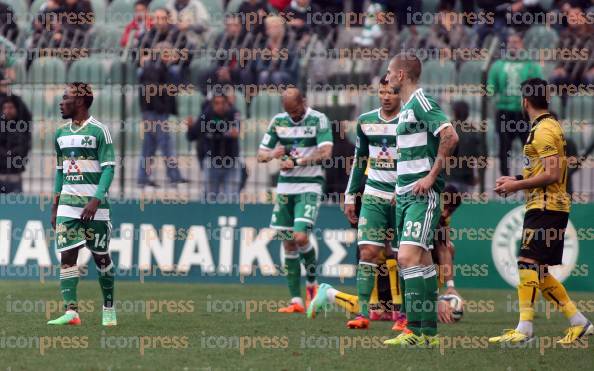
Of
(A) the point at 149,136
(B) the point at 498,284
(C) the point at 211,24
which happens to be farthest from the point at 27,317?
(C) the point at 211,24

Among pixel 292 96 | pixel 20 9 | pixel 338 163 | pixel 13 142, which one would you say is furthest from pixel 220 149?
pixel 20 9

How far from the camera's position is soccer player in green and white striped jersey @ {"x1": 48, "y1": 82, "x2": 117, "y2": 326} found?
11922mm

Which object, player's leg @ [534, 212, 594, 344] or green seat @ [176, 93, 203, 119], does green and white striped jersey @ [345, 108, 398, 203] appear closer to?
player's leg @ [534, 212, 594, 344]

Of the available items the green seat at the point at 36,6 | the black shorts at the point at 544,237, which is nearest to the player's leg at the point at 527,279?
the black shorts at the point at 544,237

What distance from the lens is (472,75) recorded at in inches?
705

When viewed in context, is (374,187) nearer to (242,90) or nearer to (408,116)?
(408,116)

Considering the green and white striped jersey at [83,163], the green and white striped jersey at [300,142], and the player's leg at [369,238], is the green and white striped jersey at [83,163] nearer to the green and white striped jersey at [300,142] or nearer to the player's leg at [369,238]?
the player's leg at [369,238]

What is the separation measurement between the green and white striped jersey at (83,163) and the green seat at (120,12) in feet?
35.4

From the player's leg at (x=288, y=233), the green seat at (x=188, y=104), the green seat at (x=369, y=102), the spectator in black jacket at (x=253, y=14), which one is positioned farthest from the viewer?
the spectator in black jacket at (x=253, y=14)

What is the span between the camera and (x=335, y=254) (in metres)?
18.1

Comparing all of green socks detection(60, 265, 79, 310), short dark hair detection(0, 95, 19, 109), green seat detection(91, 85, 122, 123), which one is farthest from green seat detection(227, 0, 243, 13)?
green socks detection(60, 265, 79, 310)

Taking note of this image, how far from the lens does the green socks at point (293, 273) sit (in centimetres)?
1477

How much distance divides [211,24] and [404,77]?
11199 millimetres

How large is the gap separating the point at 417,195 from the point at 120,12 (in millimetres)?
13532
